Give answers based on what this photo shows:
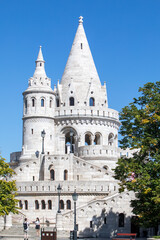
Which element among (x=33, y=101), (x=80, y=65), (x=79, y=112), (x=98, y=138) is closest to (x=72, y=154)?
(x=79, y=112)

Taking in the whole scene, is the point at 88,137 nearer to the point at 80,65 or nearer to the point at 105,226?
the point at 80,65

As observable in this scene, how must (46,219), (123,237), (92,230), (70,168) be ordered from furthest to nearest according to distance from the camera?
(70,168) → (46,219) → (92,230) → (123,237)

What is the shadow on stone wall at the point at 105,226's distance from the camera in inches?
1763

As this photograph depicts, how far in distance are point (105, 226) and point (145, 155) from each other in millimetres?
9894

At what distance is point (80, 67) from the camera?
6800 cm

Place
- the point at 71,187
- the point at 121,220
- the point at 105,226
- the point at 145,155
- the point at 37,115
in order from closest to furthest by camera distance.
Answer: the point at 145,155, the point at 105,226, the point at 121,220, the point at 71,187, the point at 37,115

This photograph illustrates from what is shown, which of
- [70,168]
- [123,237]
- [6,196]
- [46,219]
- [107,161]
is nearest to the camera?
[123,237]

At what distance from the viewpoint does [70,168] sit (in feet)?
184

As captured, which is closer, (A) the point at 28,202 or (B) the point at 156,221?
(B) the point at 156,221

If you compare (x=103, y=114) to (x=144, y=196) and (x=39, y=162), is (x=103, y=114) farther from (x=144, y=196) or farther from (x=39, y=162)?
(x=144, y=196)

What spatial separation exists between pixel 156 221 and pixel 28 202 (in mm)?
19494

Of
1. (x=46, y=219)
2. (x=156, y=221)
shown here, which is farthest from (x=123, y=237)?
(x=46, y=219)

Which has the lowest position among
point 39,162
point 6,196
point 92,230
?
point 92,230

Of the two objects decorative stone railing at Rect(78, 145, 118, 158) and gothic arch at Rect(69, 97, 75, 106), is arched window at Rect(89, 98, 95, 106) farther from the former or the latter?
decorative stone railing at Rect(78, 145, 118, 158)
